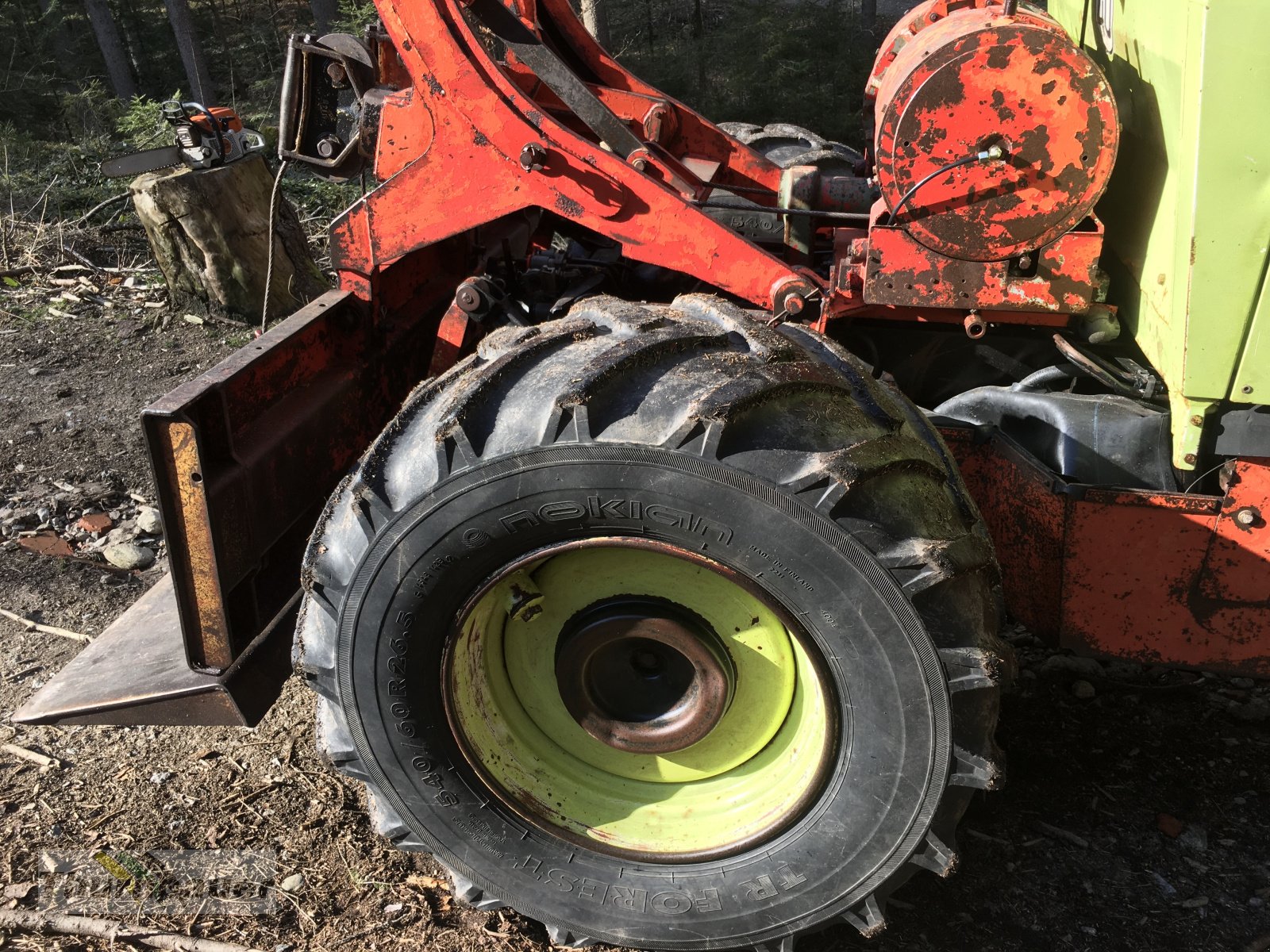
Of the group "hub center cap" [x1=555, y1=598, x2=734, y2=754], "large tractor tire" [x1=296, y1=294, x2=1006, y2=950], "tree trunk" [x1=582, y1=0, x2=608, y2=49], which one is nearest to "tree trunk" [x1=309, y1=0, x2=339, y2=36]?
"tree trunk" [x1=582, y1=0, x2=608, y2=49]

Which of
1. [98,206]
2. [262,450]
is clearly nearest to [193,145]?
[262,450]

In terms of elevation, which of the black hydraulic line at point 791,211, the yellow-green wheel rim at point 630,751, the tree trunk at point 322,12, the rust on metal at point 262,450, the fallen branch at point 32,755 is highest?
the tree trunk at point 322,12

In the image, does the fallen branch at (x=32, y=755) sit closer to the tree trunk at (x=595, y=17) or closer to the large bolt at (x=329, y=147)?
the large bolt at (x=329, y=147)

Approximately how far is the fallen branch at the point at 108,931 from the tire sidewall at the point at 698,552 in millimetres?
674

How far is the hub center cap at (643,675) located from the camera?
7.72 feet

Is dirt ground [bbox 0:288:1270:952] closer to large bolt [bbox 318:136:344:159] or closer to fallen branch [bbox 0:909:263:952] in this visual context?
fallen branch [bbox 0:909:263:952]

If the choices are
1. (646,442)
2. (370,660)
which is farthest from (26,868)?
(646,442)

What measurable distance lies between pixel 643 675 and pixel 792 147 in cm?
288

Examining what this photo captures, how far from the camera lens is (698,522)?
6.68ft

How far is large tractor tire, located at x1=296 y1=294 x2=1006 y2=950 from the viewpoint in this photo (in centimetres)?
204

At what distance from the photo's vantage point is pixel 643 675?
2451mm

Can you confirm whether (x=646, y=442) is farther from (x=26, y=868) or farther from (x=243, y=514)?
(x=26, y=868)

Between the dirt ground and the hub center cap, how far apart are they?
24.3 inches

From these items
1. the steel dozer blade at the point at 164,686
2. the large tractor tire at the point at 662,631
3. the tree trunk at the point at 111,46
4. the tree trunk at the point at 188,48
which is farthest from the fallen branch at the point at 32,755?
the tree trunk at the point at 111,46
